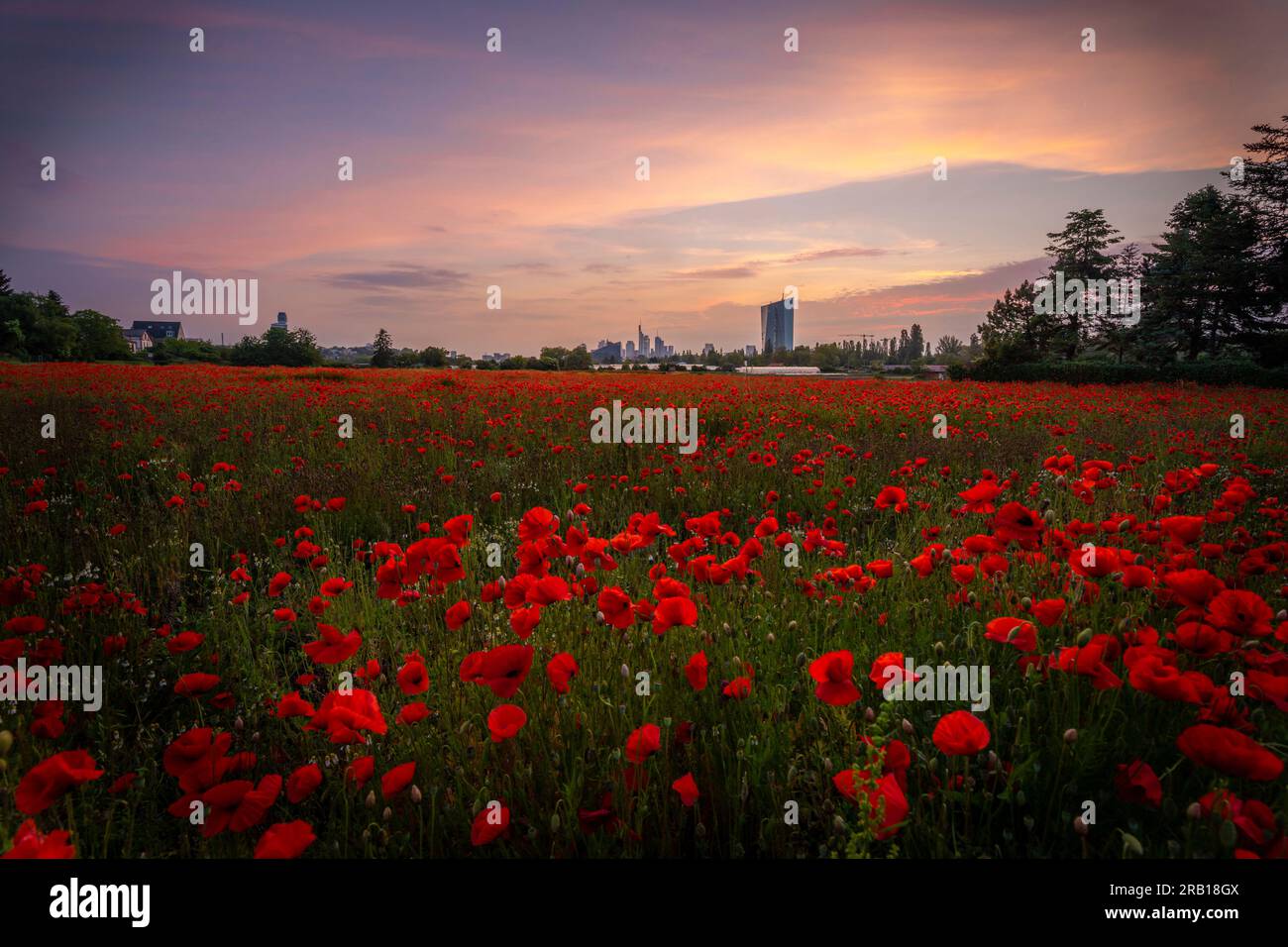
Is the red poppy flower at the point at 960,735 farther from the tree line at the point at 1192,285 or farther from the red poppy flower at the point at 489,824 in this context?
the tree line at the point at 1192,285

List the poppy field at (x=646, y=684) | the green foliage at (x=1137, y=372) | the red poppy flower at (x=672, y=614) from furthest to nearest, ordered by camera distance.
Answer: the green foliage at (x=1137, y=372) < the red poppy flower at (x=672, y=614) < the poppy field at (x=646, y=684)

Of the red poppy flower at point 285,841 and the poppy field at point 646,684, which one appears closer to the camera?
the red poppy flower at point 285,841

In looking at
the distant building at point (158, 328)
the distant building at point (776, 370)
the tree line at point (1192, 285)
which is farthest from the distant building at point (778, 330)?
the distant building at point (158, 328)

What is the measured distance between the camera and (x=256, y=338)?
27.5m

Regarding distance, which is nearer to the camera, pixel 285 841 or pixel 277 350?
pixel 285 841

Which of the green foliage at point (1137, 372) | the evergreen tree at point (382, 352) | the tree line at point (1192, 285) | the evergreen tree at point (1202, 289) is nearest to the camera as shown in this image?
the tree line at point (1192, 285)

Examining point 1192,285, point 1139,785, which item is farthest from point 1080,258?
point 1139,785

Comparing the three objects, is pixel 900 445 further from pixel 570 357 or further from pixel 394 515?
pixel 570 357

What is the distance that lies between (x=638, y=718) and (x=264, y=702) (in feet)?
5.86

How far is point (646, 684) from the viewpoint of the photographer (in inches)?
77.7

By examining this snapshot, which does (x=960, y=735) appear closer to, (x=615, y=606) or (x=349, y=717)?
(x=615, y=606)

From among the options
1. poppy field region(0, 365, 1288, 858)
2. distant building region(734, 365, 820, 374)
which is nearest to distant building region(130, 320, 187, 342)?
poppy field region(0, 365, 1288, 858)

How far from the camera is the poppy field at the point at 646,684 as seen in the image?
1440 mm

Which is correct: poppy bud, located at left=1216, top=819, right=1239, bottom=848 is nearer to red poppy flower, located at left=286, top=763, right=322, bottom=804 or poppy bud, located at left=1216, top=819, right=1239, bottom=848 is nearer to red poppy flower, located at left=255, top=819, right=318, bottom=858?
red poppy flower, located at left=255, top=819, right=318, bottom=858
